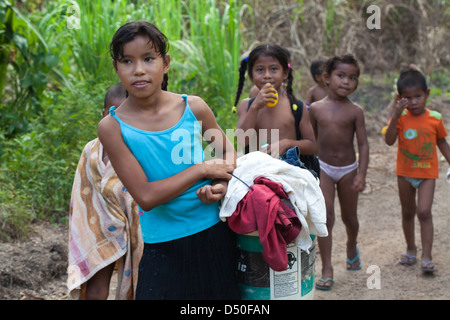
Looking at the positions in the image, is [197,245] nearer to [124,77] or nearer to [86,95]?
[124,77]

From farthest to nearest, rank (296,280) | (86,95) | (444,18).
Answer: (444,18) < (86,95) < (296,280)

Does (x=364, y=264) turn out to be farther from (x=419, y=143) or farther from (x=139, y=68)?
(x=139, y=68)

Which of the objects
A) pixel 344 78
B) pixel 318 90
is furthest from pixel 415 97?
pixel 318 90

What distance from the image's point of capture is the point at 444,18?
8648 millimetres

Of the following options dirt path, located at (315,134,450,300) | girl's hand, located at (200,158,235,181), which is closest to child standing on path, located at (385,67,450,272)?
dirt path, located at (315,134,450,300)

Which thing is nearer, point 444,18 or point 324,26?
point 324,26

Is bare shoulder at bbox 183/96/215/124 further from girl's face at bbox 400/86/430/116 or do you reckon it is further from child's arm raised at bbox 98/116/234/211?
girl's face at bbox 400/86/430/116

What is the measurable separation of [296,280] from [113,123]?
3.09 ft

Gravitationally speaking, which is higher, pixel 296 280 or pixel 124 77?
pixel 124 77

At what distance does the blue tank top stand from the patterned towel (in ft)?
1.45

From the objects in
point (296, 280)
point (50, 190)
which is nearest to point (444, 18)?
point (50, 190)

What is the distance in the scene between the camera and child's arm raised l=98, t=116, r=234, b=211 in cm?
199

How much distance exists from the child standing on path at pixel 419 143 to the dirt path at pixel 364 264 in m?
0.26

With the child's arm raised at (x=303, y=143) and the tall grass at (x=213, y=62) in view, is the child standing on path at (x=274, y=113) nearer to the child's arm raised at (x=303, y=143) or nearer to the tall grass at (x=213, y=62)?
the child's arm raised at (x=303, y=143)
